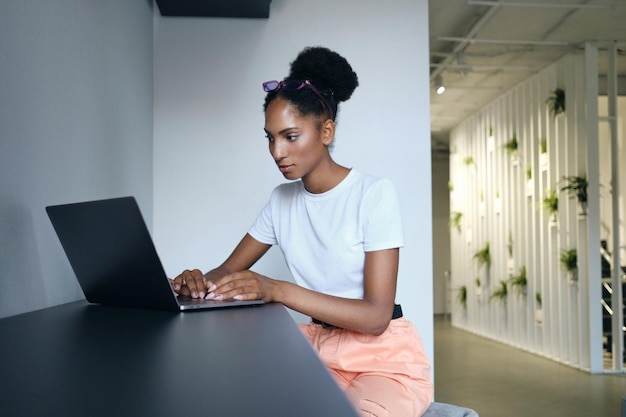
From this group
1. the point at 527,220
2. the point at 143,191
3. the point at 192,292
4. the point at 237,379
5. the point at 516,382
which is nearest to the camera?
the point at 237,379

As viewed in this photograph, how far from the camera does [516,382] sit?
5414 mm

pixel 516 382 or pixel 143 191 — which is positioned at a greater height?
pixel 143 191

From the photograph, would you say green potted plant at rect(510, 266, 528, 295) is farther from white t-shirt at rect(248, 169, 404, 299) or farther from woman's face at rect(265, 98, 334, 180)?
woman's face at rect(265, 98, 334, 180)

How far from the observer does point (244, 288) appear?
4.50ft

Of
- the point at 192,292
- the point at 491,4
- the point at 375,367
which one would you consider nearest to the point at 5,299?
the point at 192,292

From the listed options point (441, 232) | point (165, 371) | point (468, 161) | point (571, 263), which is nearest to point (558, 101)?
point (571, 263)

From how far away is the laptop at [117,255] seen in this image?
1.20m

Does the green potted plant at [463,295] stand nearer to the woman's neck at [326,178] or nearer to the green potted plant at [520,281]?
the green potted plant at [520,281]

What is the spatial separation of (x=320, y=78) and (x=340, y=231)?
42 cm

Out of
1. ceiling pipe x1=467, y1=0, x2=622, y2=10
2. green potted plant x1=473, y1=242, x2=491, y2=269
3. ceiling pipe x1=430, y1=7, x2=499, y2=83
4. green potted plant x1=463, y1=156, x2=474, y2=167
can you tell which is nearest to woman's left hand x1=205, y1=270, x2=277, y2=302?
ceiling pipe x1=467, y1=0, x2=622, y2=10

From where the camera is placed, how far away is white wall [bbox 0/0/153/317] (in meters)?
1.34

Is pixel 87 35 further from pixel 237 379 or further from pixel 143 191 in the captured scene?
pixel 237 379

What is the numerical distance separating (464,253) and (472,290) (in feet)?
2.16

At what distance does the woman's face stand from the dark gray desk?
0.66 m
